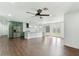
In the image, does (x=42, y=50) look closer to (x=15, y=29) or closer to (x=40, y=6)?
(x=40, y=6)

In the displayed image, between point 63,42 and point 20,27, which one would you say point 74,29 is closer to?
point 63,42

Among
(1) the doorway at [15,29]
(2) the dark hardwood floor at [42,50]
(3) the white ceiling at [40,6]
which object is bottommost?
(2) the dark hardwood floor at [42,50]

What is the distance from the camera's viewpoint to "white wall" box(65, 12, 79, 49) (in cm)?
556

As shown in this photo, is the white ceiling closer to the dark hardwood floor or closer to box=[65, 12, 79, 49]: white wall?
box=[65, 12, 79, 49]: white wall

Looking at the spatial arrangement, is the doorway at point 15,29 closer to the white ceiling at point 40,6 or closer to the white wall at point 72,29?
the white ceiling at point 40,6

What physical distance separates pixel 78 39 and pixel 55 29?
175cm

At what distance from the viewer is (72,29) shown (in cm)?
582

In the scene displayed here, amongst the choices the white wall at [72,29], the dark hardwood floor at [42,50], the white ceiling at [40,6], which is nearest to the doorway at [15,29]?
the dark hardwood floor at [42,50]

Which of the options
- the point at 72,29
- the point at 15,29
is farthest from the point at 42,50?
the point at 15,29

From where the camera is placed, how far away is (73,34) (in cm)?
572

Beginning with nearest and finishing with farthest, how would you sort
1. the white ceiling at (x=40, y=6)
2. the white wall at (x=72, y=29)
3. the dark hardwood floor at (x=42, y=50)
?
the white ceiling at (x=40, y=6) < the dark hardwood floor at (x=42, y=50) < the white wall at (x=72, y=29)

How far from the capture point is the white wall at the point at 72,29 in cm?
556

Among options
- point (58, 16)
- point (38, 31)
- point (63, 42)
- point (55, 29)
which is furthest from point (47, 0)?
point (38, 31)

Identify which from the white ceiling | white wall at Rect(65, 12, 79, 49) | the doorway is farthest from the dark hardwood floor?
the doorway
